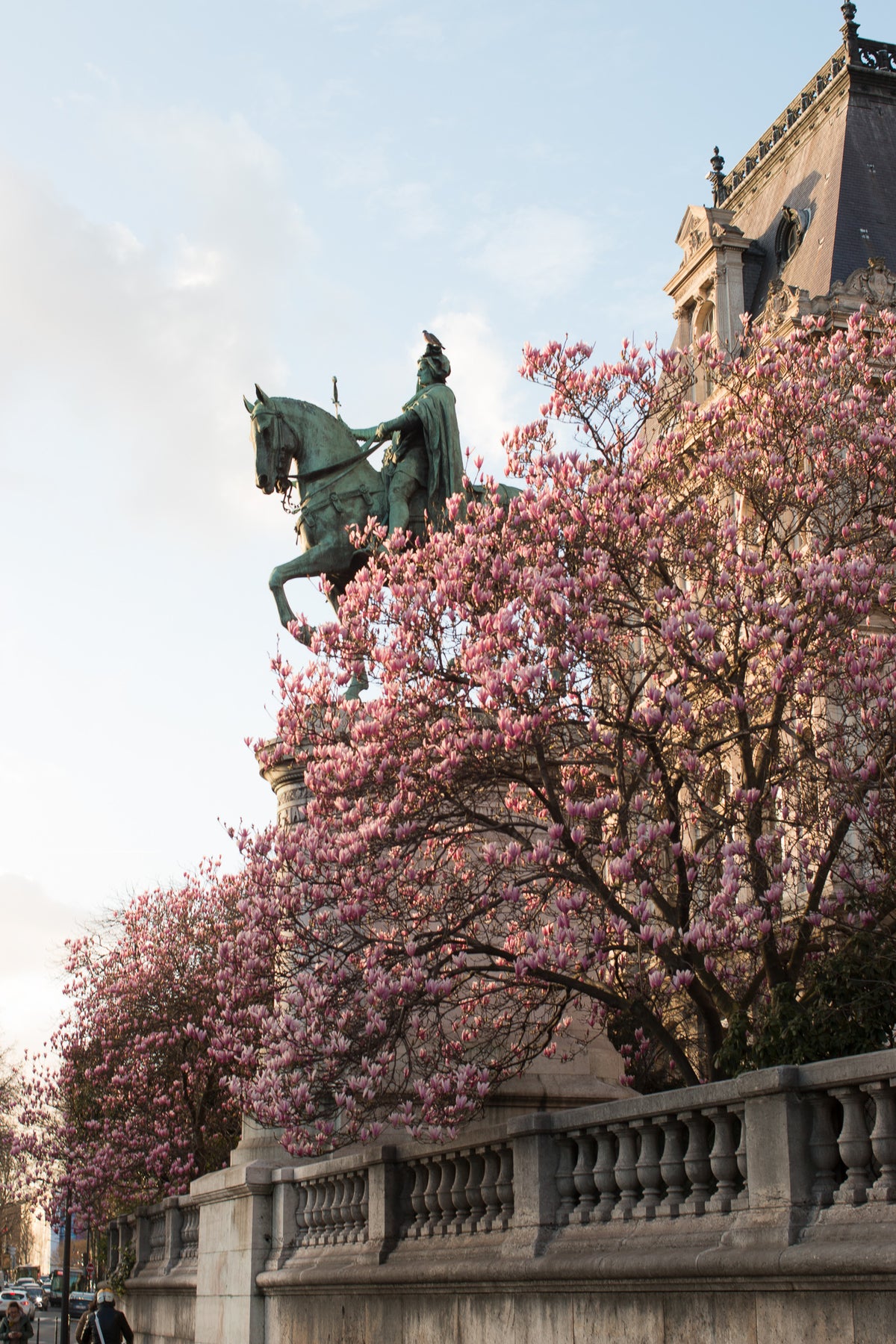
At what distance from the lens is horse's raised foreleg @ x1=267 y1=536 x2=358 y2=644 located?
1875cm

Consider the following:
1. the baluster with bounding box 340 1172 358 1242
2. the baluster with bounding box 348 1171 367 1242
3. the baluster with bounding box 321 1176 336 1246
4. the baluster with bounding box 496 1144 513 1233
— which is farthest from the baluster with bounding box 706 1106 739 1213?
the baluster with bounding box 321 1176 336 1246

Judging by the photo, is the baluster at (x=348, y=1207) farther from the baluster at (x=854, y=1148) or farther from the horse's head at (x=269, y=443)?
the horse's head at (x=269, y=443)

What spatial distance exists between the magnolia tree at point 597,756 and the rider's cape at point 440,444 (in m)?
4.20

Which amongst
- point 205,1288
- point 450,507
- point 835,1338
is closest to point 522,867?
point 450,507

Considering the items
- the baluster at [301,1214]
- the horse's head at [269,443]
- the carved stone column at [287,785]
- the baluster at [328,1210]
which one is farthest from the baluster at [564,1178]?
the horse's head at [269,443]

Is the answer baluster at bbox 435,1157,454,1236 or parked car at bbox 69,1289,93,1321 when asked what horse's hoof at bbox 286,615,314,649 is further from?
parked car at bbox 69,1289,93,1321

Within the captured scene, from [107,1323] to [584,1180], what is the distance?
28.3ft

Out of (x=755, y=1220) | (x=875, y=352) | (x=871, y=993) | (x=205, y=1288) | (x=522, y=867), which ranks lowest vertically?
(x=205, y=1288)

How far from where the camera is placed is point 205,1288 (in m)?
18.0

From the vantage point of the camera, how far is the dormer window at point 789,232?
3903 cm

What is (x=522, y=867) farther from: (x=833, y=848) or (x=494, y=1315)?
(x=494, y=1315)

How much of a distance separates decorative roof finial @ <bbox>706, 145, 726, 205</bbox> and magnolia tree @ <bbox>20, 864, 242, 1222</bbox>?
83.9ft

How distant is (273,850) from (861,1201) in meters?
7.22

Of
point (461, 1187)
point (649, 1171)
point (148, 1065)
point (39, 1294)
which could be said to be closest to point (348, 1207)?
point (461, 1187)
